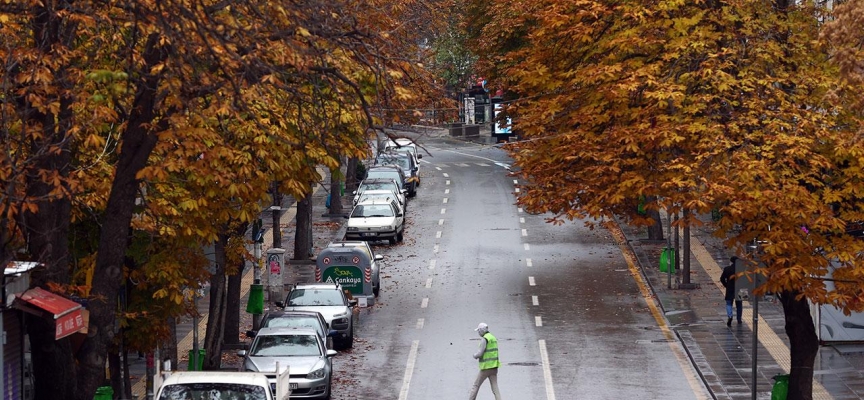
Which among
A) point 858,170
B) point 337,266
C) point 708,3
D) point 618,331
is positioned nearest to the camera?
point 858,170

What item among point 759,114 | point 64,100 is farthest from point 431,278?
point 64,100

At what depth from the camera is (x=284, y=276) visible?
132 feet

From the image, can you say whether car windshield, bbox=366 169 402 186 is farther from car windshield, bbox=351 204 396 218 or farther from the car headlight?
the car headlight

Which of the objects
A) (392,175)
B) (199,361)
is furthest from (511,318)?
(392,175)

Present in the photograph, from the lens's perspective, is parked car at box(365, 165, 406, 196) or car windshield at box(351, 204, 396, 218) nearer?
car windshield at box(351, 204, 396, 218)

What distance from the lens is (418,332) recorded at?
3200 cm

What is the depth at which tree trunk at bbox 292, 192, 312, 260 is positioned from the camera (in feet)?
134

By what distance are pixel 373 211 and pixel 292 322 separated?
18.7 m

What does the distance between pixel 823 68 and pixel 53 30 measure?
12.8 m

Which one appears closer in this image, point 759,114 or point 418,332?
point 759,114

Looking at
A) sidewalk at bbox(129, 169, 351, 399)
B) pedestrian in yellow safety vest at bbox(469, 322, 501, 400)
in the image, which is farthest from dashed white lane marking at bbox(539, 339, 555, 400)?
sidewalk at bbox(129, 169, 351, 399)

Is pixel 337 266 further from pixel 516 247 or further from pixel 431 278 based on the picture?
pixel 516 247

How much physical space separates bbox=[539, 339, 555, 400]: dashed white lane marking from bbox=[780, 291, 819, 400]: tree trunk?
460cm

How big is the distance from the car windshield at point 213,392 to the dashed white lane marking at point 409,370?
6.16 metres
